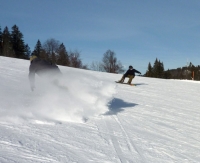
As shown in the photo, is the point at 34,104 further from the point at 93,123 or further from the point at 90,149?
the point at 90,149

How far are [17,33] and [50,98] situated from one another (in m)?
66.0

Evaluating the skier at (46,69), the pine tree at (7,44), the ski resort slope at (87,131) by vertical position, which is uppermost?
the pine tree at (7,44)

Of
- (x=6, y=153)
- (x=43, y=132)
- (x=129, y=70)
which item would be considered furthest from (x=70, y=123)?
(x=129, y=70)

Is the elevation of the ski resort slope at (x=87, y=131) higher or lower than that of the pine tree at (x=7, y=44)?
lower

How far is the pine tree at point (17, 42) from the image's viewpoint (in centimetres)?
6588

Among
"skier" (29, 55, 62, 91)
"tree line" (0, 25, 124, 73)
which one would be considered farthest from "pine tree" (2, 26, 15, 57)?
"skier" (29, 55, 62, 91)

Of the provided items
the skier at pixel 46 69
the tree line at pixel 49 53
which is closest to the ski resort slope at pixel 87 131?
the skier at pixel 46 69

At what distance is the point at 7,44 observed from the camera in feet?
206

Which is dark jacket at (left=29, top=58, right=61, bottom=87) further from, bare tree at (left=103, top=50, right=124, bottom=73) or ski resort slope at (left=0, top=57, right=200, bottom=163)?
bare tree at (left=103, top=50, right=124, bottom=73)

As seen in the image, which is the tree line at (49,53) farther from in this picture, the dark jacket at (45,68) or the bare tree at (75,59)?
→ the dark jacket at (45,68)

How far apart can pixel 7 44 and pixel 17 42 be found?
15.2 feet

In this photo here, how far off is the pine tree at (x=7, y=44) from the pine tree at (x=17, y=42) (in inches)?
57.7

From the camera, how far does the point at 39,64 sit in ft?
28.7

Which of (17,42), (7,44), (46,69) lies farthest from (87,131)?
(17,42)
